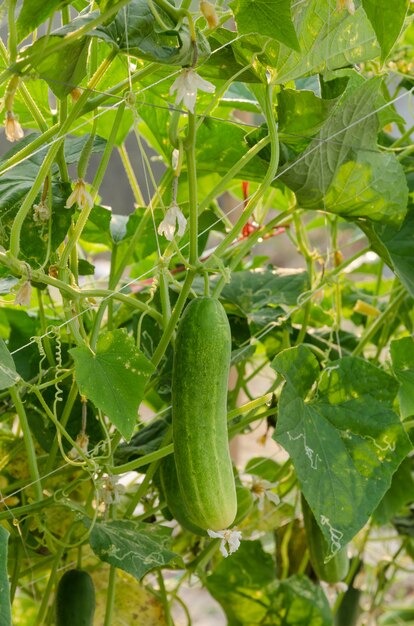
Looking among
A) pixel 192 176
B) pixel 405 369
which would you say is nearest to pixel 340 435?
pixel 405 369

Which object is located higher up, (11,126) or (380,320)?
(11,126)

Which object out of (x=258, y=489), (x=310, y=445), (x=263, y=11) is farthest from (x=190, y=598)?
(x=263, y=11)

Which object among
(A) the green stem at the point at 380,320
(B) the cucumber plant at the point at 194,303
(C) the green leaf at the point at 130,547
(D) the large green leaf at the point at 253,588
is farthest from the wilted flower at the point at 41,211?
(D) the large green leaf at the point at 253,588

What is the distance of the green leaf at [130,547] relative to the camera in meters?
0.64

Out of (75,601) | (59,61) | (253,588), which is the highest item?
(59,61)

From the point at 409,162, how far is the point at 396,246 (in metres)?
0.12

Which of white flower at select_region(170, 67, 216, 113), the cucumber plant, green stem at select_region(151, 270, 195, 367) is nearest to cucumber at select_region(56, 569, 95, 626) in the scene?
the cucumber plant

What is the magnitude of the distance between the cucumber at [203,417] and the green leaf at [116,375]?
0.04 meters

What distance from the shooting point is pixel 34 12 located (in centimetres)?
48

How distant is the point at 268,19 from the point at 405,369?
0.34 meters

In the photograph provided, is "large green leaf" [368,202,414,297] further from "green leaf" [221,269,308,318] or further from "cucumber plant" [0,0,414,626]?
"green leaf" [221,269,308,318]

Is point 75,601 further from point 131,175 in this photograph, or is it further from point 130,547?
point 131,175

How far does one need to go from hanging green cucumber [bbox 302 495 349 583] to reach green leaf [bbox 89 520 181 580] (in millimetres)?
224

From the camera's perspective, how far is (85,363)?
0.60 meters
